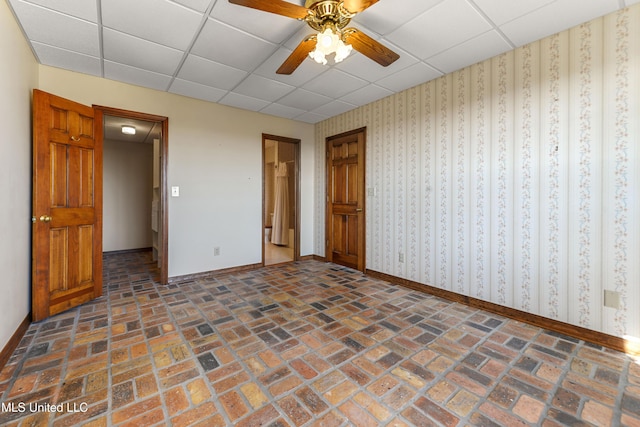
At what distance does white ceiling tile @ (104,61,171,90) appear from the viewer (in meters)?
2.86

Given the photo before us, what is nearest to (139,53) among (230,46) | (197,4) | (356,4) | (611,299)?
(230,46)

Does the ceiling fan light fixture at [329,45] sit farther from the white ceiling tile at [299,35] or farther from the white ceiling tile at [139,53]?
the white ceiling tile at [139,53]

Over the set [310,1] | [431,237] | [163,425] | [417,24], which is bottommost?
[163,425]

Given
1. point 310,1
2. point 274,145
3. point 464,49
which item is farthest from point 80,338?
point 274,145

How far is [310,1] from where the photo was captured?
174 cm

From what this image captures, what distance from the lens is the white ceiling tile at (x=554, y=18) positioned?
1964 mm

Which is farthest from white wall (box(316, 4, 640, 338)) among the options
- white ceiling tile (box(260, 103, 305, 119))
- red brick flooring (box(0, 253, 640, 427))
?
white ceiling tile (box(260, 103, 305, 119))

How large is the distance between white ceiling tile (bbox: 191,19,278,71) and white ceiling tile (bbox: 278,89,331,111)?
880 mm

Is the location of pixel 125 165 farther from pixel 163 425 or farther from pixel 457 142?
pixel 457 142

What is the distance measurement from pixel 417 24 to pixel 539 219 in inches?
79.3

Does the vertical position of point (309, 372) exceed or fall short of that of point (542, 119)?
it falls short

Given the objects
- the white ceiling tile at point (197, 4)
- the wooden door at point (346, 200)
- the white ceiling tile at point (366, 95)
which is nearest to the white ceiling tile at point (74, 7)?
the white ceiling tile at point (197, 4)

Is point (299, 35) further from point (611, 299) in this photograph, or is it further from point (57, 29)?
point (611, 299)

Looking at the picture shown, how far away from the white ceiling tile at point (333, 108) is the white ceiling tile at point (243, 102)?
86cm
